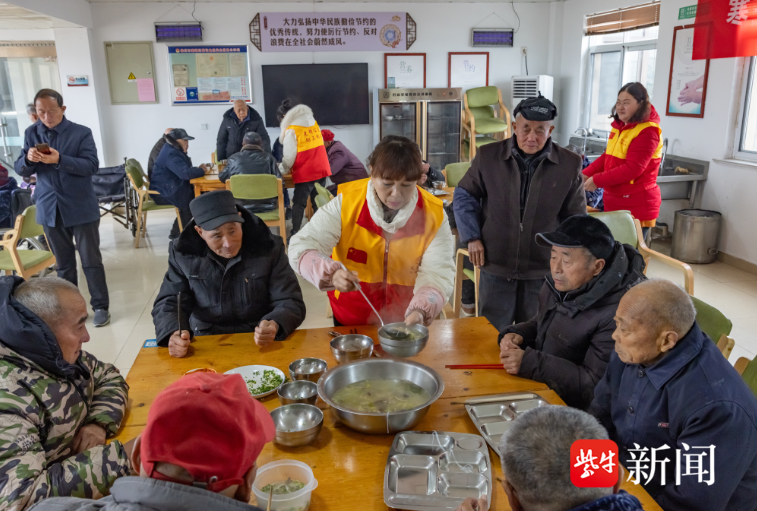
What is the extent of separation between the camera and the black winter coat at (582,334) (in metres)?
1.84

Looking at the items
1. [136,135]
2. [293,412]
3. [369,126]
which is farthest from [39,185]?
[369,126]

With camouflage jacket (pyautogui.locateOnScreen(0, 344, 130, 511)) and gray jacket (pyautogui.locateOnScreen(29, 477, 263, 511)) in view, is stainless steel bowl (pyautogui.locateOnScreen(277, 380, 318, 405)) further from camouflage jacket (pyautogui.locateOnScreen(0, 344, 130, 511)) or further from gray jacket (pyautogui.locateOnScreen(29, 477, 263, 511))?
gray jacket (pyautogui.locateOnScreen(29, 477, 263, 511))

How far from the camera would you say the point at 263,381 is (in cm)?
182

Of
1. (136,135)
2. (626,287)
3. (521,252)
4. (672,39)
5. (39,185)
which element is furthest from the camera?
(136,135)

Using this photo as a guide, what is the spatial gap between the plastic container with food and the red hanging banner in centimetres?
488

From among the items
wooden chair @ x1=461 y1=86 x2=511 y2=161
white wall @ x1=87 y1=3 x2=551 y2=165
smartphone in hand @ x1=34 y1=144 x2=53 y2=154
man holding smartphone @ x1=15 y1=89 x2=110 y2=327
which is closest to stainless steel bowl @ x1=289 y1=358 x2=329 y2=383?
man holding smartphone @ x1=15 y1=89 x2=110 y2=327

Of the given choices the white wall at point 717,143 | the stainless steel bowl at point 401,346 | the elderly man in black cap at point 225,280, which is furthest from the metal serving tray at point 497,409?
the white wall at point 717,143

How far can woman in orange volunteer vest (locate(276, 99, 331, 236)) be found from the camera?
6129 millimetres

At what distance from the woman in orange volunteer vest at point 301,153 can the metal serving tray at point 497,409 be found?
490cm

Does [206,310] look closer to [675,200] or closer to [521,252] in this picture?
[521,252]

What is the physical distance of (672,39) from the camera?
5926 mm

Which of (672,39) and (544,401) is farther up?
(672,39)

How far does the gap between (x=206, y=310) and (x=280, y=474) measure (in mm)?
1149

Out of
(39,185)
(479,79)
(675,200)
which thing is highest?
(479,79)
